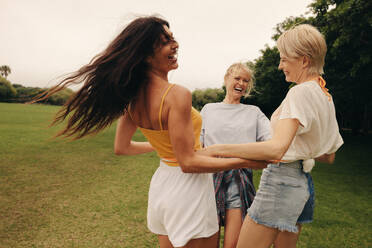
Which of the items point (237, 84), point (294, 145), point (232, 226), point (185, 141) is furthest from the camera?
point (237, 84)

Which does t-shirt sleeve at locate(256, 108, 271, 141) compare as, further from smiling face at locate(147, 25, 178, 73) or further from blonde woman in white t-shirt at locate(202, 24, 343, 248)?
smiling face at locate(147, 25, 178, 73)

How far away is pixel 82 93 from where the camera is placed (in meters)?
1.87

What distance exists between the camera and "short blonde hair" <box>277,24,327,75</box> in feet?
6.00

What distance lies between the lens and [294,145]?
1.88 meters

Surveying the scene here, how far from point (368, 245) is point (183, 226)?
4377mm

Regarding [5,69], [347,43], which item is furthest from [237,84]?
[5,69]

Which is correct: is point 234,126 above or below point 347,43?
below

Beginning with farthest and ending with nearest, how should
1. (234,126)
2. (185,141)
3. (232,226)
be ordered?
(234,126) < (232,226) < (185,141)

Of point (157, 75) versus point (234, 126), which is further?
point (234, 126)

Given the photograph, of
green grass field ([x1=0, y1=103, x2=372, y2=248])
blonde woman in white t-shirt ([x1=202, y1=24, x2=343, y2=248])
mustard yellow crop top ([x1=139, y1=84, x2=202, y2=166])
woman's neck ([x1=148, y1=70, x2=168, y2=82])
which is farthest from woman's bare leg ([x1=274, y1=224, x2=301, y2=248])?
green grass field ([x1=0, y1=103, x2=372, y2=248])

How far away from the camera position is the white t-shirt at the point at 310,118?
172 cm

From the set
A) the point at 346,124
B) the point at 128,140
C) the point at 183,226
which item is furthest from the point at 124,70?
the point at 346,124

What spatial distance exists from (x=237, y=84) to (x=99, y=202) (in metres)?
4.29

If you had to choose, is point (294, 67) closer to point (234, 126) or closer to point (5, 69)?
point (234, 126)
